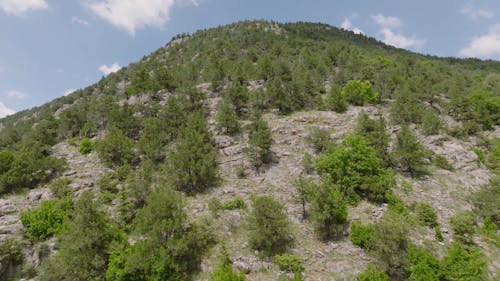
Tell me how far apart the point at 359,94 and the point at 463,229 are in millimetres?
28027

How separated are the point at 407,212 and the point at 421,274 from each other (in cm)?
795

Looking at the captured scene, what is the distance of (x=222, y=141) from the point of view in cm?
3909

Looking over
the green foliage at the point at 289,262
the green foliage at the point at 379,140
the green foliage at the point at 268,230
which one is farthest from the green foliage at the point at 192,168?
the green foliage at the point at 379,140

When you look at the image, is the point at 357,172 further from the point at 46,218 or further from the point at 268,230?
the point at 46,218

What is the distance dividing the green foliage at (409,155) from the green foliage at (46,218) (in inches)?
1522

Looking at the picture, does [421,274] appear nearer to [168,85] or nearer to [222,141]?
[222,141]

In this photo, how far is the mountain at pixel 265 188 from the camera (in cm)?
2233

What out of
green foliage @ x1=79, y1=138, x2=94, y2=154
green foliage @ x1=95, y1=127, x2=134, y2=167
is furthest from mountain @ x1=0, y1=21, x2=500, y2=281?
green foliage @ x1=79, y1=138, x2=94, y2=154

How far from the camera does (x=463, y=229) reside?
24.2m

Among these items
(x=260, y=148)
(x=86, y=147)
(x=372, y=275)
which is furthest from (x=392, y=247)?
(x=86, y=147)

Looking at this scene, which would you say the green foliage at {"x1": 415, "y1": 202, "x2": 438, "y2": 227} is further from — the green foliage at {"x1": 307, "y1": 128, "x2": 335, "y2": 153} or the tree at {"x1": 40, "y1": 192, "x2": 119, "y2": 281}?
the tree at {"x1": 40, "y1": 192, "x2": 119, "y2": 281}

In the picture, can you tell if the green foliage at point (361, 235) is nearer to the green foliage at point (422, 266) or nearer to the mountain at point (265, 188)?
the mountain at point (265, 188)

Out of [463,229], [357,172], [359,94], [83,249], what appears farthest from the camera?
[359,94]

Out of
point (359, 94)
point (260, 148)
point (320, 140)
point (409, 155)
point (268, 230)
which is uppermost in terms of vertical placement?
point (359, 94)
